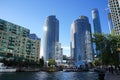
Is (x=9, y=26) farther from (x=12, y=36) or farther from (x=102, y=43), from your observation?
(x=102, y=43)

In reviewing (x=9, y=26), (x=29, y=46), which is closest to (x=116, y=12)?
(x=29, y=46)

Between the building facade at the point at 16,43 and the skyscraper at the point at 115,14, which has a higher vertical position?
the skyscraper at the point at 115,14

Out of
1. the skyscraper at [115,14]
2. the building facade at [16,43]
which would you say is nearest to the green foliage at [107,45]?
the skyscraper at [115,14]

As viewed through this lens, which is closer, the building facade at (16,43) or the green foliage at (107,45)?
the green foliage at (107,45)

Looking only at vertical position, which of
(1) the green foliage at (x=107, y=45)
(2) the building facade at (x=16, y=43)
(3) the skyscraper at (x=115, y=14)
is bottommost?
(1) the green foliage at (x=107, y=45)

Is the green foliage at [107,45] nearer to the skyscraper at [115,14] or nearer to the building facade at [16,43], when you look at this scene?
the skyscraper at [115,14]

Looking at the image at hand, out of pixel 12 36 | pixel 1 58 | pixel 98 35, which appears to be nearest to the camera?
pixel 98 35

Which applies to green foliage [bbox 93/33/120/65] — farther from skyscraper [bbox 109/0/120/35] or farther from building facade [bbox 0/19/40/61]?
building facade [bbox 0/19/40/61]

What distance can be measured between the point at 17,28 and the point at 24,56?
97.4ft

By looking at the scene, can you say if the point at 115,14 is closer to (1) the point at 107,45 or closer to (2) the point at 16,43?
(2) the point at 16,43

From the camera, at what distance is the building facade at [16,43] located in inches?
5356

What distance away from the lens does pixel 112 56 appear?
58.2 meters

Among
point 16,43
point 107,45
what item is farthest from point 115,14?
point 107,45

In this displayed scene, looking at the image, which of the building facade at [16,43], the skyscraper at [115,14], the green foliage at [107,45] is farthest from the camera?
the skyscraper at [115,14]
